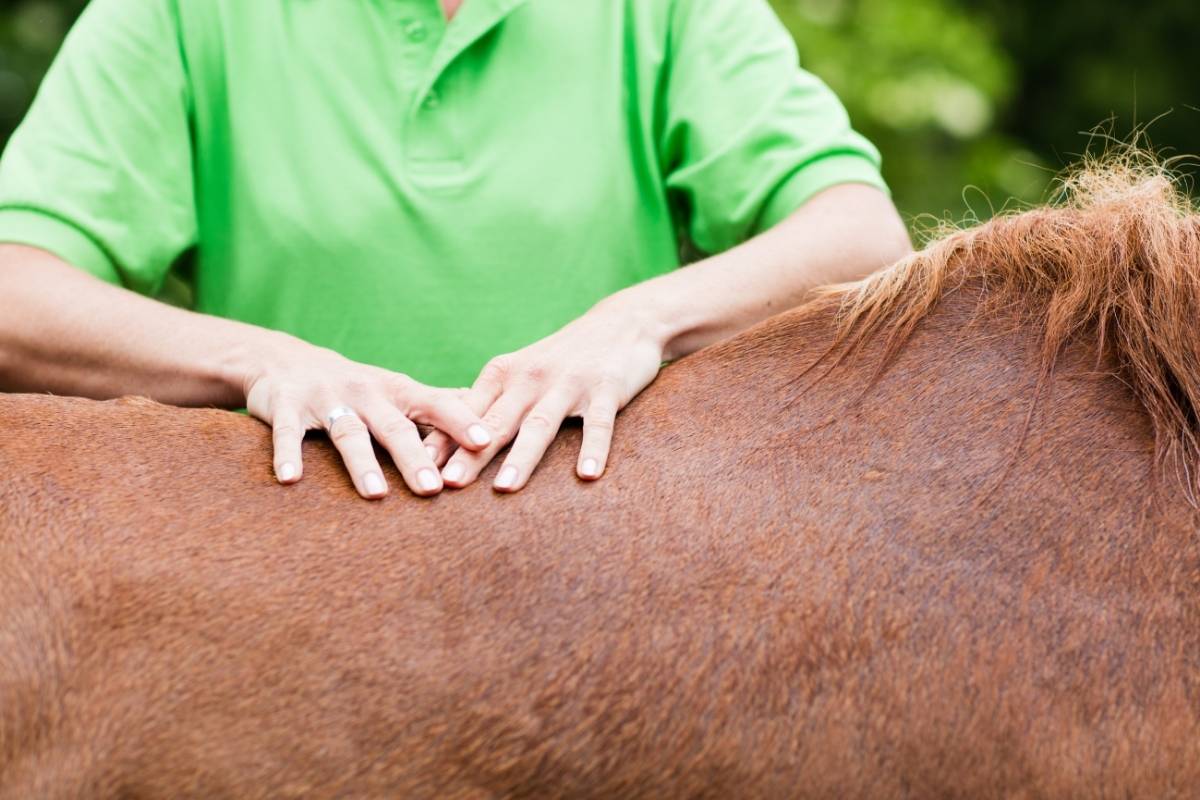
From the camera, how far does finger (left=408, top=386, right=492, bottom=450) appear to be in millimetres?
1666

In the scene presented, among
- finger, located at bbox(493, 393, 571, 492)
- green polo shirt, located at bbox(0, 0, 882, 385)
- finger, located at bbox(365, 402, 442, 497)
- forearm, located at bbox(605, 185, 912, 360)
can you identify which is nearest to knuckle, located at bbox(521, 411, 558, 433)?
finger, located at bbox(493, 393, 571, 492)

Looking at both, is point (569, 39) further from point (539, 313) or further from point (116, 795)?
point (116, 795)

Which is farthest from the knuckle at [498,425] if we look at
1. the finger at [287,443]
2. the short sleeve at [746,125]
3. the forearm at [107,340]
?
the short sleeve at [746,125]

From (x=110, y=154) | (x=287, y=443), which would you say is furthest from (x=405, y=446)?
(x=110, y=154)

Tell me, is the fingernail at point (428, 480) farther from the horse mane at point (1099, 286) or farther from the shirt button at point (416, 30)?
the shirt button at point (416, 30)

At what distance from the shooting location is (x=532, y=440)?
1.67 meters

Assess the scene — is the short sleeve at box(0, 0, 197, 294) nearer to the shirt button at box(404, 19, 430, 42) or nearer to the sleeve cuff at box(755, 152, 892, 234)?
the shirt button at box(404, 19, 430, 42)

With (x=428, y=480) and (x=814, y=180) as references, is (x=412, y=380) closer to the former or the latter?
(x=428, y=480)

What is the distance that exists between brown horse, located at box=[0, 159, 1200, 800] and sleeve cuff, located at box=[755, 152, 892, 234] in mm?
551

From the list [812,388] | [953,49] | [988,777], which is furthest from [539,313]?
[953,49]

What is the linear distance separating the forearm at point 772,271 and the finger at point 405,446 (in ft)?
1.20

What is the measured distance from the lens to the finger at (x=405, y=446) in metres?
1.62

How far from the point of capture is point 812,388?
1740 mm

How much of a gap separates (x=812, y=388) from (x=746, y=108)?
2.11ft
